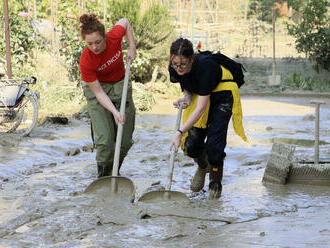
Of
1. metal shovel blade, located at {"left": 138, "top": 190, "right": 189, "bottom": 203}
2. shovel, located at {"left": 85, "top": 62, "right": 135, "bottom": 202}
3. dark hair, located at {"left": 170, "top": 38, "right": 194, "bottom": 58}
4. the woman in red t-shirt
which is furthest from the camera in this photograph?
shovel, located at {"left": 85, "top": 62, "right": 135, "bottom": 202}

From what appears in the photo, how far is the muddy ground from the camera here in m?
3.72

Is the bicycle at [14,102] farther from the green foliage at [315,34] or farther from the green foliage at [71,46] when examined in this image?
the green foliage at [315,34]

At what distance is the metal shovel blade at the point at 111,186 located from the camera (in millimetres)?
4812

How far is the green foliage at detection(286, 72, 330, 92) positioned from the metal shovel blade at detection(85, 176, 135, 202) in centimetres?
1298

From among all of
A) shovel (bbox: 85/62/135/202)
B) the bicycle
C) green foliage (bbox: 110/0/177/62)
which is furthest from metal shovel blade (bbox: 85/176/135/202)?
green foliage (bbox: 110/0/177/62)

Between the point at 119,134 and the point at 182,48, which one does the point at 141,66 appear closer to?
the point at 119,134

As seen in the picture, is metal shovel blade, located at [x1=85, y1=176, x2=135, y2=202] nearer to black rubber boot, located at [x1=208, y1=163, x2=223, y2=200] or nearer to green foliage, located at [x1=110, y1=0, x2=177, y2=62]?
black rubber boot, located at [x1=208, y1=163, x2=223, y2=200]

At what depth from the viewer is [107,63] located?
4957 millimetres

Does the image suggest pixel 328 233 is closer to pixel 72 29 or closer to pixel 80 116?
pixel 80 116

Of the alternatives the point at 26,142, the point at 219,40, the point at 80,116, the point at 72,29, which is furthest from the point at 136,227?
the point at 219,40

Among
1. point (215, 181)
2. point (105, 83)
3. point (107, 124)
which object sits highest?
point (105, 83)

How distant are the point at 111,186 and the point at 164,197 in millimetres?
521

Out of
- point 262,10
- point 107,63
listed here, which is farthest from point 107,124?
point 262,10

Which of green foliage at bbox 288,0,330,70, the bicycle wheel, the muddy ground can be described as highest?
green foliage at bbox 288,0,330,70
